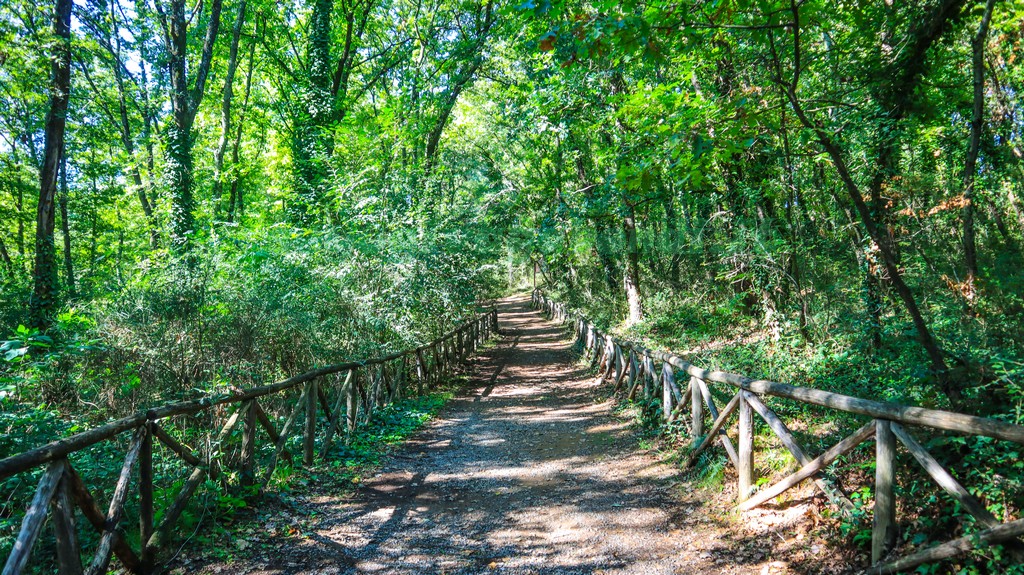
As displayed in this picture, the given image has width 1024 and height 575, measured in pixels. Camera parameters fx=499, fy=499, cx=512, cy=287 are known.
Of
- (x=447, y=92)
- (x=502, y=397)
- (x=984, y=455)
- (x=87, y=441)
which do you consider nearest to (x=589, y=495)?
(x=984, y=455)

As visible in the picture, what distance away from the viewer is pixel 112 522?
337 centimetres

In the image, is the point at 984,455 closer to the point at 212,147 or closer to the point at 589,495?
the point at 589,495

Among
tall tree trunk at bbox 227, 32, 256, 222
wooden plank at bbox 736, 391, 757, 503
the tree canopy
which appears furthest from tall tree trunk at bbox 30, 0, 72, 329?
wooden plank at bbox 736, 391, 757, 503

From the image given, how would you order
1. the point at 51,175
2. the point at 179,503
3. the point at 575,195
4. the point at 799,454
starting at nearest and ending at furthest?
the point at 799,454 → the point at 179,503 → the point at 51,175 → the point at 575,195

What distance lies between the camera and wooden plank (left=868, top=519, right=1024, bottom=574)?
2471mm

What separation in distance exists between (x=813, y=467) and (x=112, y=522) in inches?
195

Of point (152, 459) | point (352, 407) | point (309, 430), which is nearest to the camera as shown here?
point (152, 459)

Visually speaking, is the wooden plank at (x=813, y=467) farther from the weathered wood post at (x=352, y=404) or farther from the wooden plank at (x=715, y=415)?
the weathered wood post at (x=352, y=404)

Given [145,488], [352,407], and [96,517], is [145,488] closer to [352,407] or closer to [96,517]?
[96,517]

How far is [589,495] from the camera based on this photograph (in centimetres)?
561

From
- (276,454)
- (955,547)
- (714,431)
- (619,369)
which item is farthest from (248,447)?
(619,369)

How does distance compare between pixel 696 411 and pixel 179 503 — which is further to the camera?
pixel 696 411

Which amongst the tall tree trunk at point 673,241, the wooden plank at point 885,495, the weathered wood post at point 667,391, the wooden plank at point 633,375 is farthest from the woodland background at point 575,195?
the wooden plank at point 633,375

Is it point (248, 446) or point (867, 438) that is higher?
point (867, 438)
